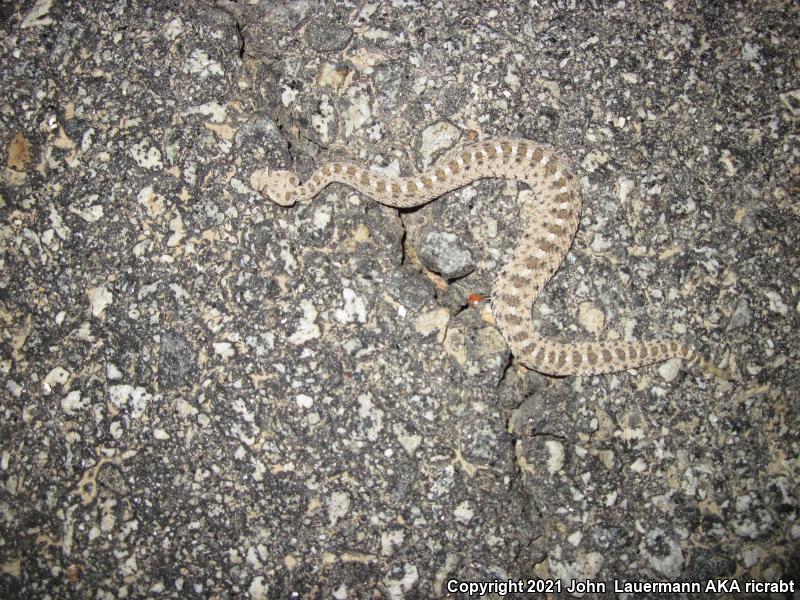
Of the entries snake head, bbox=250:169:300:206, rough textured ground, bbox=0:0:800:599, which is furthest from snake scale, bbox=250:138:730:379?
rough textured ground, bbox=0:0:800:599

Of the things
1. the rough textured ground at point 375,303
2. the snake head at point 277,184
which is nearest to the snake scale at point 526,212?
the snake head at point 277,184

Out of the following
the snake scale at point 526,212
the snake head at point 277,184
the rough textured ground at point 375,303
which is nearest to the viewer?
the rough textured ground at point 375,303

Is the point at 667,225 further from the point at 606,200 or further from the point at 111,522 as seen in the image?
the point at 111,522

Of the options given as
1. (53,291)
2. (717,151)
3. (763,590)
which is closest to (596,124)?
(717,151)

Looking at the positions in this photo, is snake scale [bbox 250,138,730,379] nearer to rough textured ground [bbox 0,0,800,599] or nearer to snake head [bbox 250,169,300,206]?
snake head [bbox 250,169,300,206]

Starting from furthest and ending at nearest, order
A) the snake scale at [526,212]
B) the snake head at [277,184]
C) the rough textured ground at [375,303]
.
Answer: the snake head at [277,184]
the snake scale at [526,212]
the rough textured ground at [375,303]

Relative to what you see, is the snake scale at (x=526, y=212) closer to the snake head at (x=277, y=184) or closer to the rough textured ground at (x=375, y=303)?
the snake head at (x=277, y=184)

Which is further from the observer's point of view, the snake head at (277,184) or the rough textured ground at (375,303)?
the snake head at (277,184)
